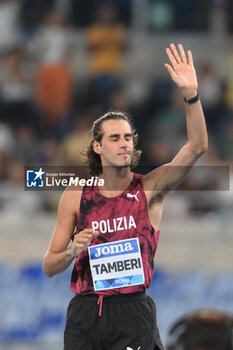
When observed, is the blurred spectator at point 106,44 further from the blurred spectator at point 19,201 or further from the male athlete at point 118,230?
the male athlete at point 118,230

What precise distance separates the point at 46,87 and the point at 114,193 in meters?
8.20

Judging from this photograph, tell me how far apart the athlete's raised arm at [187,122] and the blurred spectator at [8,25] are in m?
9.24

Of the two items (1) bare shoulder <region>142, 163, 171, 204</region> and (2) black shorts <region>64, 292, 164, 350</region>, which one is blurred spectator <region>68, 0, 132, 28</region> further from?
(2) black shorts <region>64, 292, 164, 350</region>

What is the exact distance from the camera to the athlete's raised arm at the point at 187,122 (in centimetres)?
503

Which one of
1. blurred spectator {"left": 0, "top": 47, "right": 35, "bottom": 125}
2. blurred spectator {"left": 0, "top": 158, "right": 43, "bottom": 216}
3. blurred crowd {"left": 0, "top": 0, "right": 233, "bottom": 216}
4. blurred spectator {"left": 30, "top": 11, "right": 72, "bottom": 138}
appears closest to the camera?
blurred spectator {"left": 0, "top": 158, "right": 43, "bottom": 216}

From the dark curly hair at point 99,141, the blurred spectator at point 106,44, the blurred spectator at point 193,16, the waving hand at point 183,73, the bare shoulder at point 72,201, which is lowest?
the bare shoulder at point 72,201

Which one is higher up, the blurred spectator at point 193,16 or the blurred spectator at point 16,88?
the blurred spectator at point 193,16

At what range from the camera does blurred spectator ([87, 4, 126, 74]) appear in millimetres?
14000

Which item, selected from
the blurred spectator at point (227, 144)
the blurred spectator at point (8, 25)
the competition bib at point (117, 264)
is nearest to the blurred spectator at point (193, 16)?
the blurred spectator at point (8, 25)

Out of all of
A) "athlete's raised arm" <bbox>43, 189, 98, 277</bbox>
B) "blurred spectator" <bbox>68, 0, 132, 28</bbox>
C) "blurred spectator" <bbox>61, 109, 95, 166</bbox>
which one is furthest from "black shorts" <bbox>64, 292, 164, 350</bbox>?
"blurred spectator" <bbox>68, 0, 132, 28</bbox>

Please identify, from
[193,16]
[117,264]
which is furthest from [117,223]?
[193,16]

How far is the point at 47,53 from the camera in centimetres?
1364

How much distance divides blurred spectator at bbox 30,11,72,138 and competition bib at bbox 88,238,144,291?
7.76 m

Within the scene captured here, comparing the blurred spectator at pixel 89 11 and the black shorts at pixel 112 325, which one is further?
the blurred spectator at pixel 89 11
